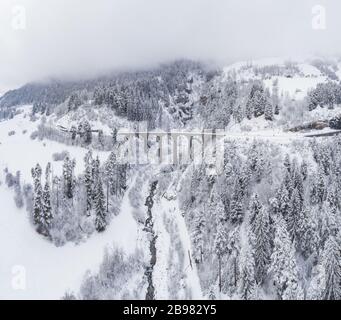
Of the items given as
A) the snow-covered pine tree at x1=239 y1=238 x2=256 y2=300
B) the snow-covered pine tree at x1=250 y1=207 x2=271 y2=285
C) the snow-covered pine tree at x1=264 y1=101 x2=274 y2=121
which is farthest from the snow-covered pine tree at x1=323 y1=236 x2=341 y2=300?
the snow-covered pine tree at x1=264 y1=101 x2=274 y2=121

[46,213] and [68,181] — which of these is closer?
[46,213]

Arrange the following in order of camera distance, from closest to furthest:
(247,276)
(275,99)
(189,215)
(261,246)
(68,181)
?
(247,276) → (261,246) → (189,215) → (68,181) → (275,99)

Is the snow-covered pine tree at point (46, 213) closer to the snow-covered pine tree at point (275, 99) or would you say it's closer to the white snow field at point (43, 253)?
the white snow field at point (43, 253)

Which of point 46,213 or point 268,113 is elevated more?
point 268,113

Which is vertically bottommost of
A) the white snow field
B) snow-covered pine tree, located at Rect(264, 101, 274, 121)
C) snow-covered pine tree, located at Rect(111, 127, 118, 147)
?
the white snow field

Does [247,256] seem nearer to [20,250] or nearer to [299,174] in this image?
[299,174]

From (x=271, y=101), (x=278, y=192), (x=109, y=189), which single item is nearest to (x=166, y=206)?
(x=109, y=189)

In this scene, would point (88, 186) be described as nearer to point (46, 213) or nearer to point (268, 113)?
point (46, 213)

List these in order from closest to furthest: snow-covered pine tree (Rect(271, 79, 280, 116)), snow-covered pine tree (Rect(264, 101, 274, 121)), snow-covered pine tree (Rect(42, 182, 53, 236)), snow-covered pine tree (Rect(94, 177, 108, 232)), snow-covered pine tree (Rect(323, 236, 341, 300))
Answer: snow-covered pine tree (Rect(323, 236, 341, 300)) < snow-covered pine tree (Rect(42, 182, 53, 236)) < snow-covered pine tree (Rect(94, 177, 108, 232)) < snow-covered pine tree (Rect(264, 101, 274, 121)) < snow-covered pine tree (Rect(271, 79, 280, 116))

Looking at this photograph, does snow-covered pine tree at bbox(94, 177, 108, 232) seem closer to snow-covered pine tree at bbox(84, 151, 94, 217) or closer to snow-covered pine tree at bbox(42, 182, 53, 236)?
snow-covered pine tree at bbox(84, 151, 94, 217)

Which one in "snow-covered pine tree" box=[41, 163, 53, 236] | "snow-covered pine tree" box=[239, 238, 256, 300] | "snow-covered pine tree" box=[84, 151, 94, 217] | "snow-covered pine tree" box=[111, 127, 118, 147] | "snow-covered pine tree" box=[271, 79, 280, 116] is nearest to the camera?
"snow-covered pine tree" box=[239, 238, 256, 300]

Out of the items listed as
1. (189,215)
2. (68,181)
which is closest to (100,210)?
(68,181)
